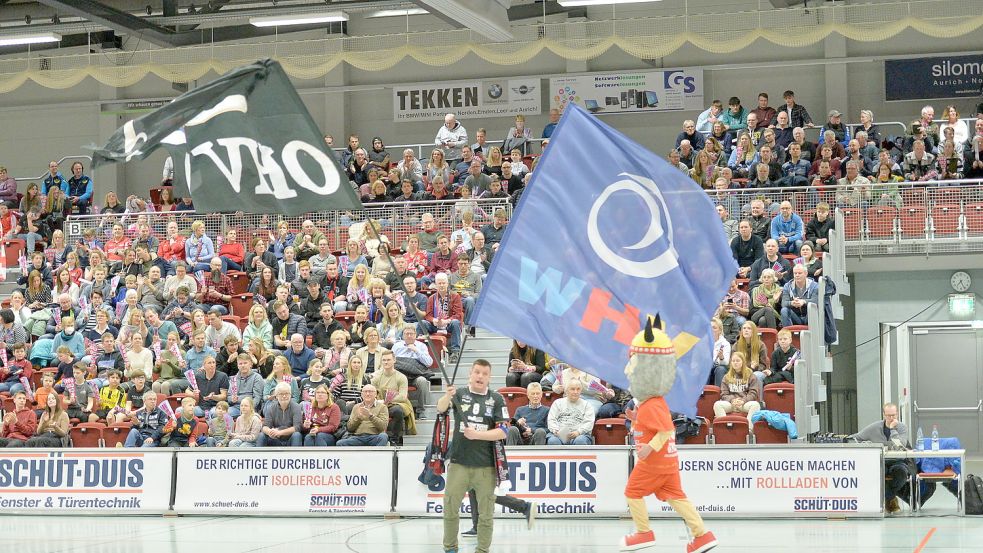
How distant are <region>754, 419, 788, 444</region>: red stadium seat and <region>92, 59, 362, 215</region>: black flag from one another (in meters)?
7.71

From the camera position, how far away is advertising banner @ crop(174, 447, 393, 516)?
15359mm

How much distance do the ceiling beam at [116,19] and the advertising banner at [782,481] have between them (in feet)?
54.7

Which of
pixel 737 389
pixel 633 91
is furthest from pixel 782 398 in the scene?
pixel 633 91

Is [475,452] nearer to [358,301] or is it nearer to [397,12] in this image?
[358,301]

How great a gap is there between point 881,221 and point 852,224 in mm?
462

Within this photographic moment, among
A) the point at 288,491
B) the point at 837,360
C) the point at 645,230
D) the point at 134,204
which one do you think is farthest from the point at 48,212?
the point at 645,230

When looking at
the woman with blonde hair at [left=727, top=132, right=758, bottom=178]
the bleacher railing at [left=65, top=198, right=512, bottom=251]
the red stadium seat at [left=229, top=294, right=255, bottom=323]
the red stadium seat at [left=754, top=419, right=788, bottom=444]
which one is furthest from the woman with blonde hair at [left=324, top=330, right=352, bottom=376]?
the woman with blonde hair at [left=727, top=132, right=758, bottom=178]

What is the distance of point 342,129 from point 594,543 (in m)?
Result: 19.9

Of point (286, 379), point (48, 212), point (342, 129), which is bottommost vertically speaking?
point (286, 379)

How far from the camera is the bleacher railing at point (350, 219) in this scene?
898 inches

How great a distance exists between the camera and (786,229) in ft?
66.6

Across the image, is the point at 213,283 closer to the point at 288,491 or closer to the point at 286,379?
the point at 286,379

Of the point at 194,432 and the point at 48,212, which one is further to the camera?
the point at 48,212

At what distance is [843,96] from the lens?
28000 mm
